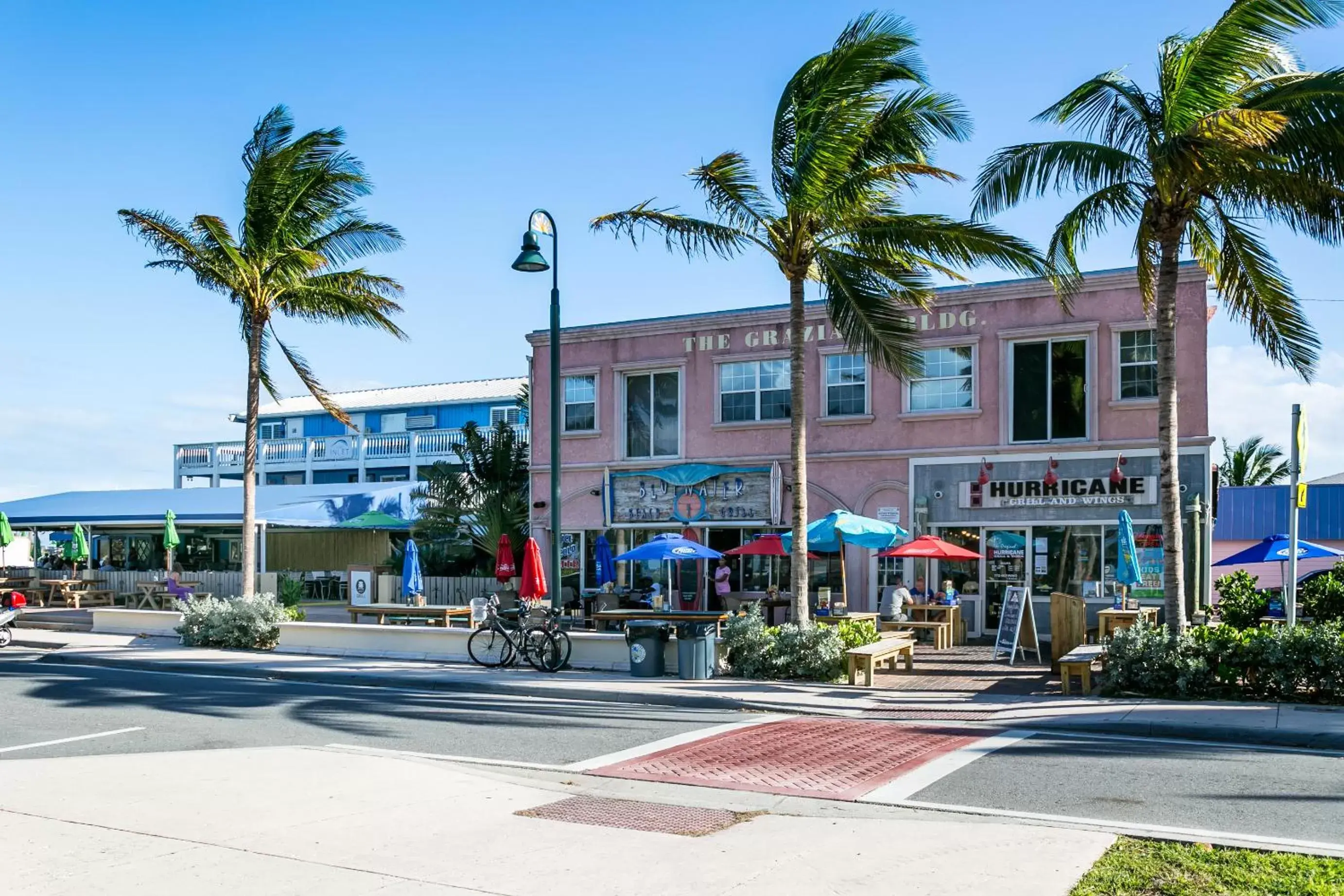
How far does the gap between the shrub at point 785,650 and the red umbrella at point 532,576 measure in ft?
11.8

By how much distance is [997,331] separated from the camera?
2255 cm

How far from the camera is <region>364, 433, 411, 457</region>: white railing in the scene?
1843 inches

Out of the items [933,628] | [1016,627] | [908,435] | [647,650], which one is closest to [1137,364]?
[908,435]

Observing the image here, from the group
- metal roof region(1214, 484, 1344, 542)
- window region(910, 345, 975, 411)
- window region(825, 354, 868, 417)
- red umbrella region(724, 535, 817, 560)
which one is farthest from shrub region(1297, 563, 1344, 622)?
metal roof region(1214, 484, 1344, 542)

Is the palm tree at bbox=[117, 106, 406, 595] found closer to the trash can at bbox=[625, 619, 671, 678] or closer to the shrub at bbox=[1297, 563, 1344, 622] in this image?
the trash can at bbox=[625, 619, 671, 678]

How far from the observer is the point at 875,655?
15.8 m

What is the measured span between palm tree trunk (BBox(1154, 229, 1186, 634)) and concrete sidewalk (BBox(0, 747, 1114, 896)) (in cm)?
732

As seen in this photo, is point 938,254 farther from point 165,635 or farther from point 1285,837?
point 165,635

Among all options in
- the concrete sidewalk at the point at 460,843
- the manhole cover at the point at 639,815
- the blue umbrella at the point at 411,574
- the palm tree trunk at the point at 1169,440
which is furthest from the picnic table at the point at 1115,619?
the blue umbrella at the point at 411,574

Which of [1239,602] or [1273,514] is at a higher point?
[1273,514]

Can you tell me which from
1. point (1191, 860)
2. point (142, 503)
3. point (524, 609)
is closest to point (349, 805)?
point (1191, 860)

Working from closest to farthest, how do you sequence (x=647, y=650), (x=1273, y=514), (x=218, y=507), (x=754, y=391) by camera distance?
1. (x=647, y=650)
2. (x=754, y=391)
3. (x=218, y=507)
4. (x=1273, y=514)

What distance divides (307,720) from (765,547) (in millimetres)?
10787

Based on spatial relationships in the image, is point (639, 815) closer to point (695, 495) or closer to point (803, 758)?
point (803, 758)
